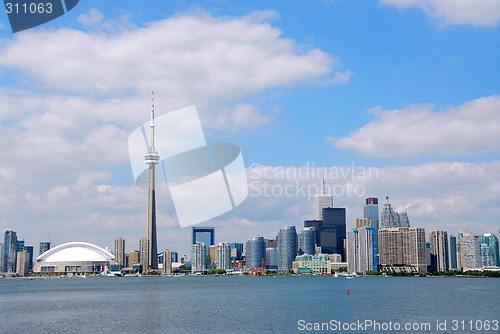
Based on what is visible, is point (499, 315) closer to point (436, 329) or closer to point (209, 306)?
point (436, 329)

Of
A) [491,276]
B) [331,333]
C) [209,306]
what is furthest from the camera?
[491,276]

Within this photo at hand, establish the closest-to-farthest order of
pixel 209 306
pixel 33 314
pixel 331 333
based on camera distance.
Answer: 1. pixel 331 333
2. pixel 33 314
3. pixel 209 306

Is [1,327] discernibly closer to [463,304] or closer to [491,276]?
[463,304]

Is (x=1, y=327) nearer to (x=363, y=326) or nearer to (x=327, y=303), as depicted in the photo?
(x=363, y=326)

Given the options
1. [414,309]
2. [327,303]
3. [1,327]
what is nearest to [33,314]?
[1,327]

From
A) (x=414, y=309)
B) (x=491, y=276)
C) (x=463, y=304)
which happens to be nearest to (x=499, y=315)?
(x=414, y=309)

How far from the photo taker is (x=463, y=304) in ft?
223

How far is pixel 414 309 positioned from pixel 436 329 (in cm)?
1662

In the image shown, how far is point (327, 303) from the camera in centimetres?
6994

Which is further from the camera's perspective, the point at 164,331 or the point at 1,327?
→ the point at 1,327

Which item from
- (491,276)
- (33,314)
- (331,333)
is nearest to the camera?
(331,333)

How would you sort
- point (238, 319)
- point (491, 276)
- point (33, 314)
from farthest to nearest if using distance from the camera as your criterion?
1. point (491, 276)
2. point (33, 314)
3. point (238, 319)

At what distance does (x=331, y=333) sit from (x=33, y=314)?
31477 mm

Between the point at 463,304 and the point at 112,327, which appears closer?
the point at 112,327
